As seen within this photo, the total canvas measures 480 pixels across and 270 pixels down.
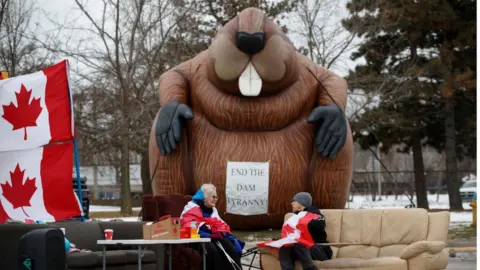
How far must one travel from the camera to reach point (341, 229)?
9305 millimetres

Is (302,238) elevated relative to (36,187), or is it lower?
lower

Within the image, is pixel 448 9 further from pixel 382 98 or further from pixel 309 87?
pixel 309 87

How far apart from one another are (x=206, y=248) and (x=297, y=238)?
876mm

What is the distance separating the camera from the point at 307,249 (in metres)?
8.51

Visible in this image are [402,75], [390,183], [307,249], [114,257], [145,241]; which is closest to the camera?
[145,241]

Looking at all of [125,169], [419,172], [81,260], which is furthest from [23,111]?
[419,172]

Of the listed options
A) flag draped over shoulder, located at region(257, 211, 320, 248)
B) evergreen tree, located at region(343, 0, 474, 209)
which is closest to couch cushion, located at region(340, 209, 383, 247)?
flag draped over shoulder, located at region(257, 211, 320, 248)

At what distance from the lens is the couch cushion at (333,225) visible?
30.5 ft

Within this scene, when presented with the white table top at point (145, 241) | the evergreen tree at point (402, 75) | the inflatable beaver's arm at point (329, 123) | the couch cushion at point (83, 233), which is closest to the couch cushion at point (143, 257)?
the couch cushion at point (83, 233)

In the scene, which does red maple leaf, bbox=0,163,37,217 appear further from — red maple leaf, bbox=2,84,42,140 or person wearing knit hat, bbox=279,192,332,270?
person wearing knit hat, bbox=279,192,332,270

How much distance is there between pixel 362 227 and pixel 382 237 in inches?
9.2

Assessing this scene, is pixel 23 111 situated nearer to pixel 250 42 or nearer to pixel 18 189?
pixel 18 189

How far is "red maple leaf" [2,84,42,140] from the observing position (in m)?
8.73

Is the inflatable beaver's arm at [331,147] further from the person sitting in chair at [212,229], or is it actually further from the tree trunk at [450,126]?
the tree trunk at [450,126]
